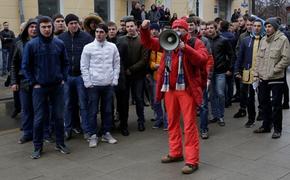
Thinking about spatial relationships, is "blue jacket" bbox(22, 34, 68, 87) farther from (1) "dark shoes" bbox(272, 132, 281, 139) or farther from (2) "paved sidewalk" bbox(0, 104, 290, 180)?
(1) "dark shoes" bbox(272, 132, 281, 139)

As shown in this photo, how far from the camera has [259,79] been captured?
7148 mm

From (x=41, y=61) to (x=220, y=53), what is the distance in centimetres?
351

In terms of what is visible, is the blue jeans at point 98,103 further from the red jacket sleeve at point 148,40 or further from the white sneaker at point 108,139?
the red jacket sleeve at point 148,40

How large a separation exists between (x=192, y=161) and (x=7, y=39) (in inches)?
445

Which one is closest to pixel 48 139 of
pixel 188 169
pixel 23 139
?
pixel 23 139

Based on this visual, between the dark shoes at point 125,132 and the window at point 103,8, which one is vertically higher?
the window at point 103,8

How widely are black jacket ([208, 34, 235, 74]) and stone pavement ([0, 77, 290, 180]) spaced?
1203 millimetres

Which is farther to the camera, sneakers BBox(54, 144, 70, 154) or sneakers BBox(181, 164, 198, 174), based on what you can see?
sneakers BBox(54, 144, 70, 154)

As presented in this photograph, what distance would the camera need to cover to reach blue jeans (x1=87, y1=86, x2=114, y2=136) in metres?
6.61

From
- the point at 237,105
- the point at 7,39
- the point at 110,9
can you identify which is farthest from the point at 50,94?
the point at 110,9

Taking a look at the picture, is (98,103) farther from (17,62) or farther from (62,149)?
(17,62)

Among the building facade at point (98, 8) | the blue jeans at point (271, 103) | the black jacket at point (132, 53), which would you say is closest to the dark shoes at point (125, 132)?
the black jacket at point (132, 53)

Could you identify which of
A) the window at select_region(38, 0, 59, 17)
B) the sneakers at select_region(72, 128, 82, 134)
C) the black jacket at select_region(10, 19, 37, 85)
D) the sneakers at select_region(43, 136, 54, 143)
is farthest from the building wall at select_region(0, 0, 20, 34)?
the sneakers at select_region(43, 136, 54, 143)

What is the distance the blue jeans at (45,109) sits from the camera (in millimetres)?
6066
